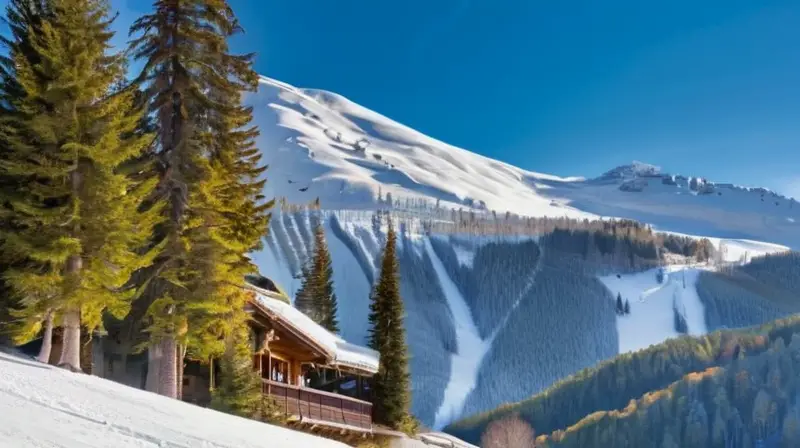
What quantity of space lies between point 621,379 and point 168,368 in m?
91.6

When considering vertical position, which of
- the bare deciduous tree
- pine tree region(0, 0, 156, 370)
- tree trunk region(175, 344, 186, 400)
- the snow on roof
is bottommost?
the bare deciduous tree

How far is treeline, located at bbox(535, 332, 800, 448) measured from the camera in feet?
294

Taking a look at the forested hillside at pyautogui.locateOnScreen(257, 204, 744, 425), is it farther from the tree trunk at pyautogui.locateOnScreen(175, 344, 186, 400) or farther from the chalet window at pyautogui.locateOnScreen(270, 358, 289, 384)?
the tree trunk at pyautogui.locateOnScreen(175, 344, 186, 400)

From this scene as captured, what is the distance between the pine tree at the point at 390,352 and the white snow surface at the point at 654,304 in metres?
91.4

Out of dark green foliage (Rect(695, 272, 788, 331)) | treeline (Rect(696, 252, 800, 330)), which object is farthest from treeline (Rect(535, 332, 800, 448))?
dark green foliage (Rect(695, 272, 788, 331))

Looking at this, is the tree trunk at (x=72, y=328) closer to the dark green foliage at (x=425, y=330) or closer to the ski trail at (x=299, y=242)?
the dark green foliage at (x=425, y=330)

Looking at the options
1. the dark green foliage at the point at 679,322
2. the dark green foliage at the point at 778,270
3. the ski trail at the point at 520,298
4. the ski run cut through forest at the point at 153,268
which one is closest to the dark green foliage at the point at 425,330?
the ski trail at the point at 520,298

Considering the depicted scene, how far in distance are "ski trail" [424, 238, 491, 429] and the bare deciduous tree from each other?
10456mm

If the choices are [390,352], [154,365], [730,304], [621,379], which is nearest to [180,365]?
[154,365]

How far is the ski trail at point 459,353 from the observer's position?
4250 inches

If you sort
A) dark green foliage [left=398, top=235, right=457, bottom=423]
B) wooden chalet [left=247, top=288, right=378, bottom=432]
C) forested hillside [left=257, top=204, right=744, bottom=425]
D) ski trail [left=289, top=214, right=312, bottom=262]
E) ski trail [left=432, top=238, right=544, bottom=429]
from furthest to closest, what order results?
ski trail [left=289, top=214, right=312, bottom=262] < forested hillside [left=257, top=204, right=744, bottom=425] < dark green foliage [left=398, top=235, right=457, bottom=423] < ski trail [left=432, top=238, right=544, bottom=429] < wooden chalet [left=247, top=288, right=378, bottom=432]

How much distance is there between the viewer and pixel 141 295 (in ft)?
71.0

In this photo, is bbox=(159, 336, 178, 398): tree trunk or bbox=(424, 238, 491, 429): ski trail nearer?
bbox=(159, 336, 178, 398): tree trunk

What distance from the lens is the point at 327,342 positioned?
99.0 ft
